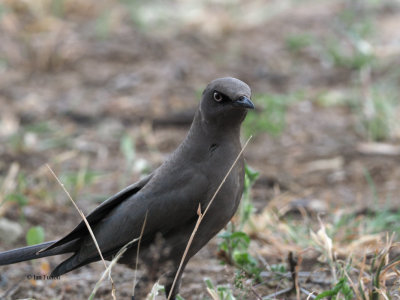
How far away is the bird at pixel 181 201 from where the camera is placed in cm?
298

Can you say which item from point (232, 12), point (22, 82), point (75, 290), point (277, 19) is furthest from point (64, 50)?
point (75, 290)

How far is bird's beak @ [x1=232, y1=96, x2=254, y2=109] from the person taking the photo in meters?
2.89

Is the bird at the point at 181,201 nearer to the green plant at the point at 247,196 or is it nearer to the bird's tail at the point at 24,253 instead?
the bird's tail at the point at 24,253

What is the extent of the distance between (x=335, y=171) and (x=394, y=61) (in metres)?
2.77

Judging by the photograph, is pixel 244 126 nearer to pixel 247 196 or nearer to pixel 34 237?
pixel 247 196

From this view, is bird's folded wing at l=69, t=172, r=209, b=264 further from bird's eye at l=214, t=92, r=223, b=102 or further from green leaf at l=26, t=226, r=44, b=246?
green leaf at l=26, t=226, r=44, b=246

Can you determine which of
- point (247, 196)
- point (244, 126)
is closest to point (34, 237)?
point (247, 196)

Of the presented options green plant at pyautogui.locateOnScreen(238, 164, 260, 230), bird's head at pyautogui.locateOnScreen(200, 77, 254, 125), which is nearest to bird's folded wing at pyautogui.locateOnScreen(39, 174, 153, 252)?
bird's head at pyautogui.locateOnScreen(200, 77, 254, 125)

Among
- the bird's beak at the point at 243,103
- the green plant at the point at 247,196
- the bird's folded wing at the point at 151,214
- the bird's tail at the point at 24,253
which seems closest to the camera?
the bird's beak at the point at 243,103

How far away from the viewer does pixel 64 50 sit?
782cm

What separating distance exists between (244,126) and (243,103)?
2.99 m

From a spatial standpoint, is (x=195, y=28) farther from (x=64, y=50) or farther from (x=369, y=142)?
(x=369, y=142)

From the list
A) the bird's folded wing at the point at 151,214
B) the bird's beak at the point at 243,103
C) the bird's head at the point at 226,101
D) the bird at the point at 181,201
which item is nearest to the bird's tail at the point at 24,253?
the bird at the point at 181,201

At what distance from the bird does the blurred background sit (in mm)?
296
